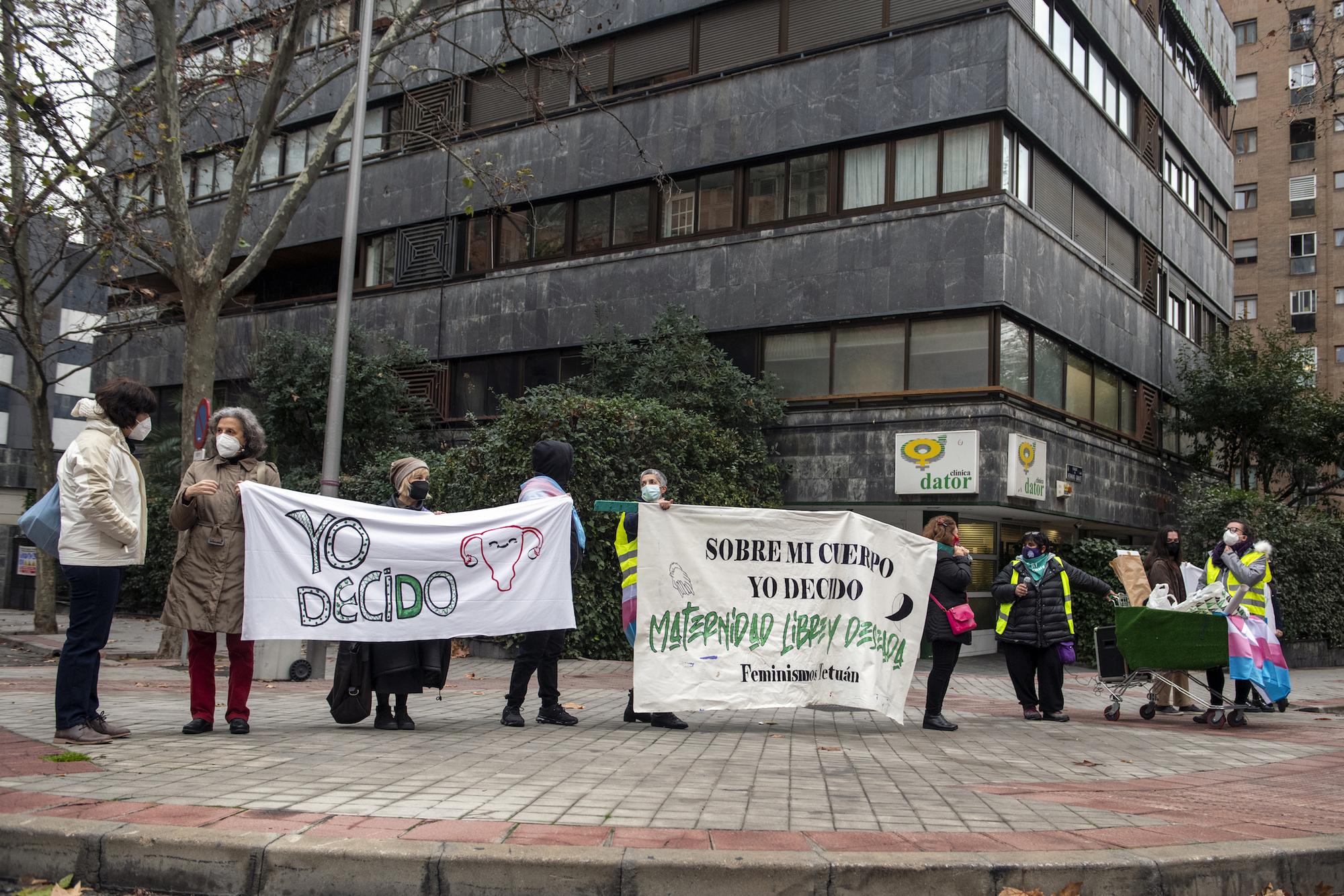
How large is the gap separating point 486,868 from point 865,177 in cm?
1740

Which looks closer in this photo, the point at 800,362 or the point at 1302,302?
the point at 800,362

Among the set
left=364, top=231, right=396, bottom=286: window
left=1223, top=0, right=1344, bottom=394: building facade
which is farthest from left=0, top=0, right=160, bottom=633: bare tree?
left=1223, top=0, right=1344, bottom=394: building facade

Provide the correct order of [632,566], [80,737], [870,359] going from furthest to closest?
[870,359], [632,566], [80,737]

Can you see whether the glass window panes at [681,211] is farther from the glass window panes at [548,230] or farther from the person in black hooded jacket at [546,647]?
the person in black hooded jacket at [546,647]

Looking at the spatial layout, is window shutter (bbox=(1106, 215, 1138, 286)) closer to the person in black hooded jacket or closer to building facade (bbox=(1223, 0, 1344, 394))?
the person in black hooded jacket

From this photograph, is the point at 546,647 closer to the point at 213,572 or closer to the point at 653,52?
the point at 213,572

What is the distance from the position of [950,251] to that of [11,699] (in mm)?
14621

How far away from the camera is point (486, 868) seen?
4.10 meters

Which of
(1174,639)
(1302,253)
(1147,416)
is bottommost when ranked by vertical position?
(1174,639)

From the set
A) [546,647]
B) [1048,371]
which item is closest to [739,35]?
[1048,371]

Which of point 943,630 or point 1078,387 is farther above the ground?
point 1078,387

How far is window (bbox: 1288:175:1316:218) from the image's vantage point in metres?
52.2

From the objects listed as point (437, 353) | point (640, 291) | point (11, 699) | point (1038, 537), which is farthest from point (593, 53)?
point (11, 699)

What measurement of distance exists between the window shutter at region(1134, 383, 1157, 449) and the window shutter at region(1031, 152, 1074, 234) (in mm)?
5046
